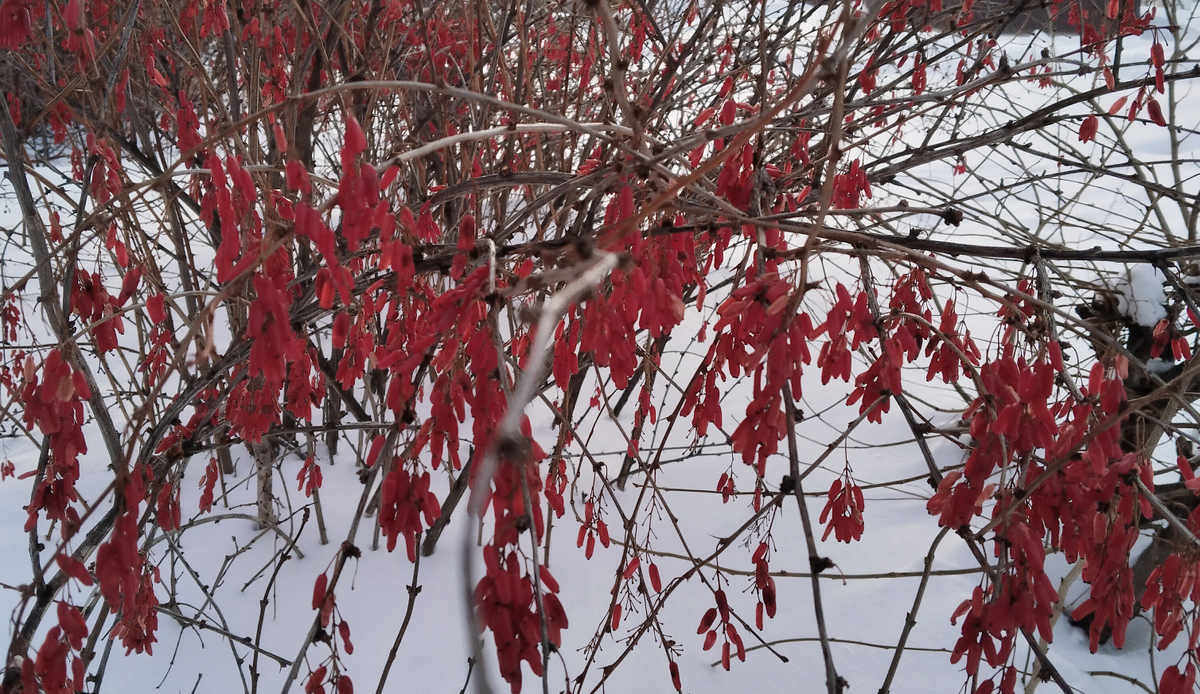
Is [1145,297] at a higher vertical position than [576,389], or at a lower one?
lower

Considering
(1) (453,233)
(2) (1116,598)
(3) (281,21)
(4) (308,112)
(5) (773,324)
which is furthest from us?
(3) (281,21)

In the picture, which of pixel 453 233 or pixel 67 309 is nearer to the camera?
pixel 67 309

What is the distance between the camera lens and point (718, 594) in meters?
1.41

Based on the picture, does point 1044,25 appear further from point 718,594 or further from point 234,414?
point 234,414

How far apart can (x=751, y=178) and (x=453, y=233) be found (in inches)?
56.3

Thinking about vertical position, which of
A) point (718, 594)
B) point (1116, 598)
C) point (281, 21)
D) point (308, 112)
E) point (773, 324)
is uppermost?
point (281, 21)

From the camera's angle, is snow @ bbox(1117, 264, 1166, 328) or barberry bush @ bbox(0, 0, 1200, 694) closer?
barberry bush @ bbox(0, 0, 1200, 694)

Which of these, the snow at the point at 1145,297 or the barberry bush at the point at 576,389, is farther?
the snow at the point at 1145,297

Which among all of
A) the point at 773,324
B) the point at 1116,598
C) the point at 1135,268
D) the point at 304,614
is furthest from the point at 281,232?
the point at 1135,268

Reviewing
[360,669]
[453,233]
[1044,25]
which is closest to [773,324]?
[360,669]

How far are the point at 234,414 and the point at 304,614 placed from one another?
0.90 meters

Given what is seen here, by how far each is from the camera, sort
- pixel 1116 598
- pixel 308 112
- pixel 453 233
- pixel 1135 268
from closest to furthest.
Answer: pixel 1116 598 → pixel 1135 268 → pixel 308 112 → pixel 453 233

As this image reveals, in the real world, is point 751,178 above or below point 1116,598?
above

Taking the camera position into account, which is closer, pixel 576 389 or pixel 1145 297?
pixel 1145 297
